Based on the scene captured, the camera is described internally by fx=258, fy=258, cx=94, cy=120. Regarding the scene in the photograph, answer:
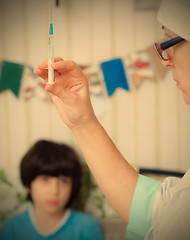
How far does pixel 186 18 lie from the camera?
57 cm

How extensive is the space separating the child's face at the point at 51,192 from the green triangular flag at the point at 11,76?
0.69 m

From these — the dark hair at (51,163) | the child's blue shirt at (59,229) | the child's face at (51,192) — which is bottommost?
the child's blue shirt at (59,229)

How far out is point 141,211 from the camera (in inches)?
30.5

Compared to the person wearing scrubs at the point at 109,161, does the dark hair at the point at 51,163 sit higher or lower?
lower

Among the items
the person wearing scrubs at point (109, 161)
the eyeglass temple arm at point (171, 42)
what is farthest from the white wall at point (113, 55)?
the eyeglass temple arm at point (171, 42)

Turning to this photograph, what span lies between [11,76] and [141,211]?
56.5 inches

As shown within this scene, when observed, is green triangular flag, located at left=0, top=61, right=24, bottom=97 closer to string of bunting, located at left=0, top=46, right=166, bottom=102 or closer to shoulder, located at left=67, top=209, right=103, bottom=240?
string of bunting, located at left=0, top=46, right=166, bottom=102

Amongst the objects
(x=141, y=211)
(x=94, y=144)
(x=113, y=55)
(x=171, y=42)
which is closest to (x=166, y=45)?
(x=171, y=42)

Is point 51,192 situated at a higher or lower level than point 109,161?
lower

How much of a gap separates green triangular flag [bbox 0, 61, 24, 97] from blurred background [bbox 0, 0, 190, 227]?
14mm

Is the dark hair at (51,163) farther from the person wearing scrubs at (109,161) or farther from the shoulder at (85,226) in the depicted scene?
the person wearing scrubs at (109,161)

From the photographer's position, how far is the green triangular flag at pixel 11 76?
1850mm

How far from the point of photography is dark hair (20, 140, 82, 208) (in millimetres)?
1548

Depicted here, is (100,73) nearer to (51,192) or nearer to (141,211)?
(51,192)
